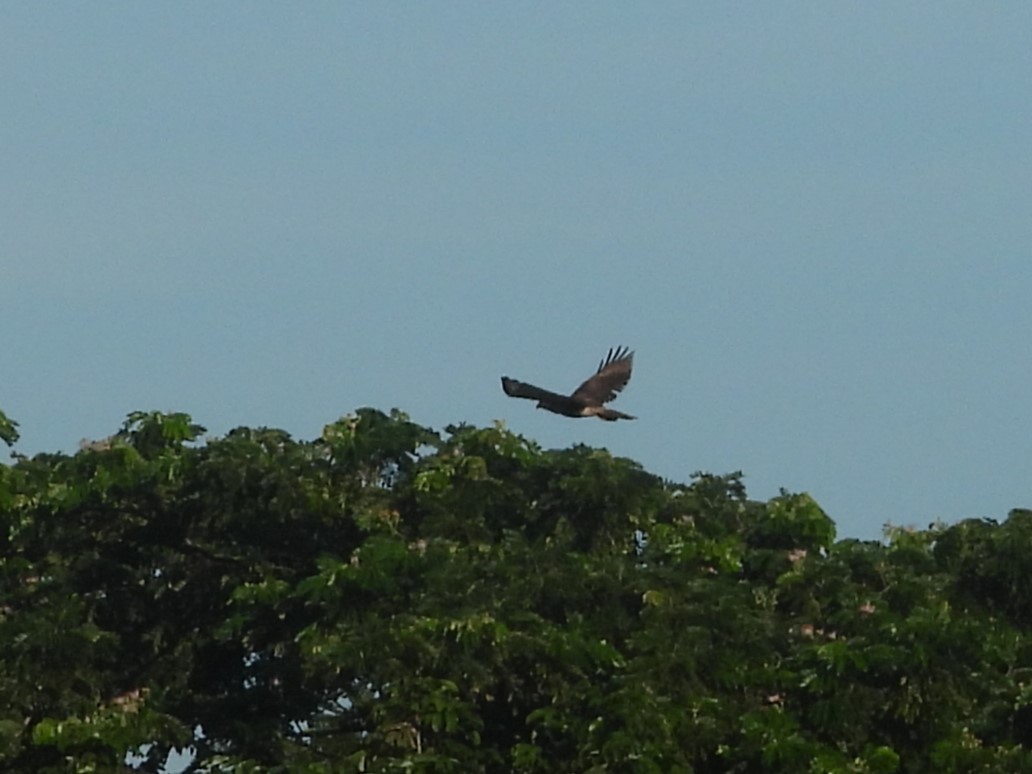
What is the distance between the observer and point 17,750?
1602 centimetres

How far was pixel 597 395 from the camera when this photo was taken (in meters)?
16.8

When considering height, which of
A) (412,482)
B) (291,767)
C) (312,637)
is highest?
(412,482)

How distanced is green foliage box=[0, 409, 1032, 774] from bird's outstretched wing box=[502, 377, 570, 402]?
1567 mm

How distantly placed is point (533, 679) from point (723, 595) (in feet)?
5.90

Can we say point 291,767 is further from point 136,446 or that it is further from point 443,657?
point 136,446

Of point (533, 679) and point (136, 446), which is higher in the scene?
point (136, 446)

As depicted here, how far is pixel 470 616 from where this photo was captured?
645 inches

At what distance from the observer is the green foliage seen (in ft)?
52.9

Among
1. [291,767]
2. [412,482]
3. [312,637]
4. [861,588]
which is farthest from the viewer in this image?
[412,482]

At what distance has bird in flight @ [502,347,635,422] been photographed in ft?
54.4

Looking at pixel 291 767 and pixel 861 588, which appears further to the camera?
pixel 861 588

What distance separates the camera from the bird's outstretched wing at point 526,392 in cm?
1614

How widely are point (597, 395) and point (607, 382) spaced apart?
119 mm

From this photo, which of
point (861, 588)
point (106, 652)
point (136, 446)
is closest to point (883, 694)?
point (861, 588)
